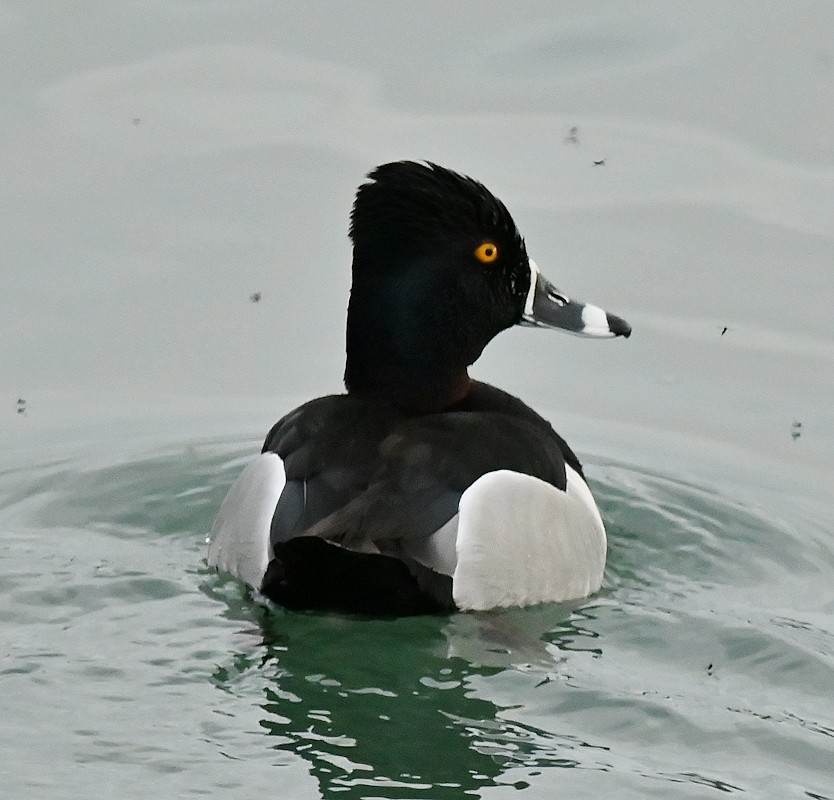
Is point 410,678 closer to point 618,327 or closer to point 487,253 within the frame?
point 487,253

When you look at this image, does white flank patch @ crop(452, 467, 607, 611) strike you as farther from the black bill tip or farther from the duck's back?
the black bill tip

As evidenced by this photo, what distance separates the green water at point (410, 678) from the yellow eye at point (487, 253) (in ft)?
4.11

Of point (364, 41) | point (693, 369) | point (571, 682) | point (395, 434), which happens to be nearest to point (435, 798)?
point (571, 682)

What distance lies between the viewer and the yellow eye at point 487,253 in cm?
734

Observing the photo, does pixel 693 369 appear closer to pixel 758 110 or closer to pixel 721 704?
pixel 758 110

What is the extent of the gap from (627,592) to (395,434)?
1.15 metres

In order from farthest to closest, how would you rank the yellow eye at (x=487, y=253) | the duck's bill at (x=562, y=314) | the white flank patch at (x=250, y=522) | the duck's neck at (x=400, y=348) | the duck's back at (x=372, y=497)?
the duck's bill at (x=562, y=314) < the yellow eye at (x=487, y=253) < the duck's neck at (x=400, y=348) < the white flank patch at (x=250, y=522) < the duck's back at (x=372, y=497)

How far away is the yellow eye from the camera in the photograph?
7340mm

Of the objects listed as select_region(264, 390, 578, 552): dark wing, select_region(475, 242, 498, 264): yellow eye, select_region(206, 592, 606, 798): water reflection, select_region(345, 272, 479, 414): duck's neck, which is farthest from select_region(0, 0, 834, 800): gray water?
select_region(475, 242, 498, 264): yellow eye

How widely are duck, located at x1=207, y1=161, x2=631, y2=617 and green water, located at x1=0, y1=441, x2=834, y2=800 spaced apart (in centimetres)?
17

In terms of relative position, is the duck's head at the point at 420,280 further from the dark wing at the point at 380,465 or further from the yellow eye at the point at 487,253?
the dark wing at the point at 380,465

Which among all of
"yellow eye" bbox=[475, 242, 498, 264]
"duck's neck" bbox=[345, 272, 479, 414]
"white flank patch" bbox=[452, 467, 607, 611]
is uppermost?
"yellow eye" bbox=[475, 242, 498, 264]

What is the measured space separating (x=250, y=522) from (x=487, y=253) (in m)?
1.39

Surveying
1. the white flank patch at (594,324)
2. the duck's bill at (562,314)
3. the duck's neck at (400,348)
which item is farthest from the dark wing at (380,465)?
the white flank patch at (594,324)
